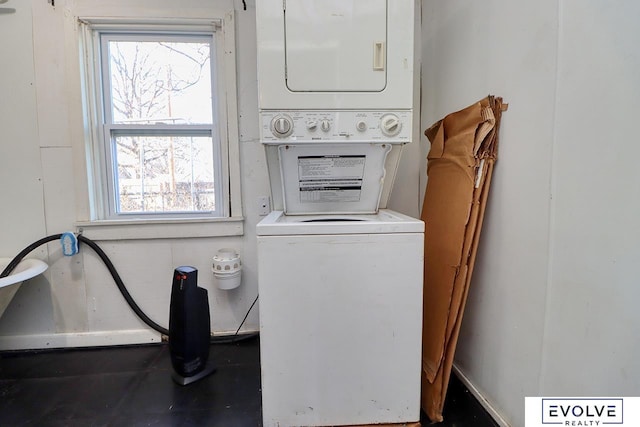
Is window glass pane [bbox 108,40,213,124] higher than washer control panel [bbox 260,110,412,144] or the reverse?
higher

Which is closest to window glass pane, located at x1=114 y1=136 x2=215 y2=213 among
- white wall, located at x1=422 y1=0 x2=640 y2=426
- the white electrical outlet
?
the white electrical outlet

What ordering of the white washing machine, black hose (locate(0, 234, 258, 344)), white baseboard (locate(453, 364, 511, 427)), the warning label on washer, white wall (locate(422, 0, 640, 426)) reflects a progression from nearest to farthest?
white wall (locate(422, 0, 640, 426)) < the white washing machine < white baseboard (locate(453, 364, 511, 427)) < the warning label on washer < black hose (locate(0, 234, 258, 344))

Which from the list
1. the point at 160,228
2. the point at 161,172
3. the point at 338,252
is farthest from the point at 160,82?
the point at 338,252

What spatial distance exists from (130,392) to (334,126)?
157 centimetres

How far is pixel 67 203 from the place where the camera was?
65.8 inches

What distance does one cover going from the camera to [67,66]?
63.0 inches

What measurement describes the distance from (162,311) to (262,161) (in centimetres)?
114

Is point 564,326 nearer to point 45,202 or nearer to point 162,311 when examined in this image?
point 162,311

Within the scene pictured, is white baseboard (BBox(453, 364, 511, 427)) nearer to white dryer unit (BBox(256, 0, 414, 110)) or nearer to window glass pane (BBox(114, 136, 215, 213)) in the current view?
white dryer unit (BBox(256, 0, 414, 110))

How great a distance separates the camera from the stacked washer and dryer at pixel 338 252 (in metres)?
0.98

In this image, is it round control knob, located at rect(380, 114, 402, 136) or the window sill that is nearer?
round control knob, located at rect(380, 114, 402, 136)

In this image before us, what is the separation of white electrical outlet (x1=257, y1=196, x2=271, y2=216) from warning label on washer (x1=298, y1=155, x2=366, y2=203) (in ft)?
1.49

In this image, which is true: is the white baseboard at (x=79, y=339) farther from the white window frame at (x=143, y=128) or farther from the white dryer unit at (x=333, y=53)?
the white dryer unit at (x=333, y=53)

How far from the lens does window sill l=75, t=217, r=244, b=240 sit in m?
1.68
